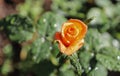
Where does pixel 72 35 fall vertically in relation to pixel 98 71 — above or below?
above

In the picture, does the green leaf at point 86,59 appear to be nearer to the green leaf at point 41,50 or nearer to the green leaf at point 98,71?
the green leaf at point 98,71

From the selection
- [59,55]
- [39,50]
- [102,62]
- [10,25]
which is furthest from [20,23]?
[102,62]

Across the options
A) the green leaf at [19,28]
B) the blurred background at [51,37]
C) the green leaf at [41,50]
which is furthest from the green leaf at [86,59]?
the green leaf at [19,28]

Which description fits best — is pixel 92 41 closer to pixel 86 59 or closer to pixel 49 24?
pixel 86 59

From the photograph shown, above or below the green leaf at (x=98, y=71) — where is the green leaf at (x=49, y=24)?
above

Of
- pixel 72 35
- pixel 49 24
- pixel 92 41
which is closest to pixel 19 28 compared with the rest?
pixel 49 24

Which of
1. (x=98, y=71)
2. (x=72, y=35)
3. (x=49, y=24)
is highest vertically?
(x=72, y=35)

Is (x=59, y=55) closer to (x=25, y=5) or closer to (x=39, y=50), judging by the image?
(x=39, y=50)
